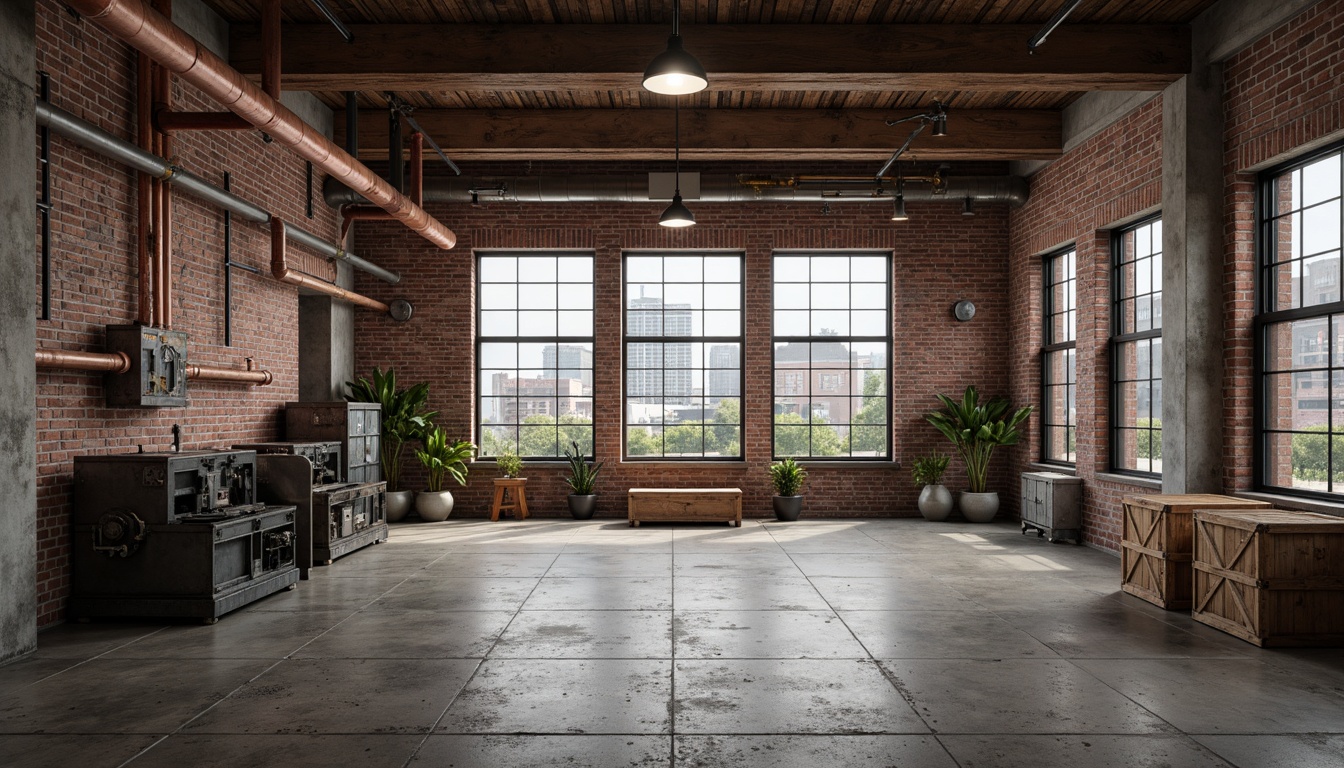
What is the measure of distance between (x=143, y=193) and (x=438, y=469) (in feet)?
17.9

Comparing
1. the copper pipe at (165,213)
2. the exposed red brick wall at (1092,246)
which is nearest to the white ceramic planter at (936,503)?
the exposed red brick wall at (1092,246)

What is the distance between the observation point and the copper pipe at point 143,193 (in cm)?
639

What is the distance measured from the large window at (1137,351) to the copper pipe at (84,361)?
901cm

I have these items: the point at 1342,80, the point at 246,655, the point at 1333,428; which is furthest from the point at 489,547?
the point at 1342,80

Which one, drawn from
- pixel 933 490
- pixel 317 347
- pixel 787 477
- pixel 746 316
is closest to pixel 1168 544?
pixel 933 490

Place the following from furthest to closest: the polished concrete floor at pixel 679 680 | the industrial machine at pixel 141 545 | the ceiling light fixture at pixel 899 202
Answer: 1. the ceiling light fixture at pixel 899 202
2. the industrial machine at pixel 141 545
3. the polished concrete floor at pixel 679 680

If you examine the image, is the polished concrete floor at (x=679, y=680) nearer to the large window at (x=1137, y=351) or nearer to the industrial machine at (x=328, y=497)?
the industrial machine at (x=328, y=497)

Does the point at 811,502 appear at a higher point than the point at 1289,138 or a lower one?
lower

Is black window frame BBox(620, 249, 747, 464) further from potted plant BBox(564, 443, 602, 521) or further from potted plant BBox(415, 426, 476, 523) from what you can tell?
potted plant BBox(415, 426, 476, 523)

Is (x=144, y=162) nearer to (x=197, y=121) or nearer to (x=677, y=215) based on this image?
(x=197, y=121)

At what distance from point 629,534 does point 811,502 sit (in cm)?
288

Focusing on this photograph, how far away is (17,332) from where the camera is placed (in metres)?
4.92

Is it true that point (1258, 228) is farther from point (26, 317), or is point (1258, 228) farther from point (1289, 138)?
point (26, 317)

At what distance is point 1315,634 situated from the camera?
5258 millimetres
